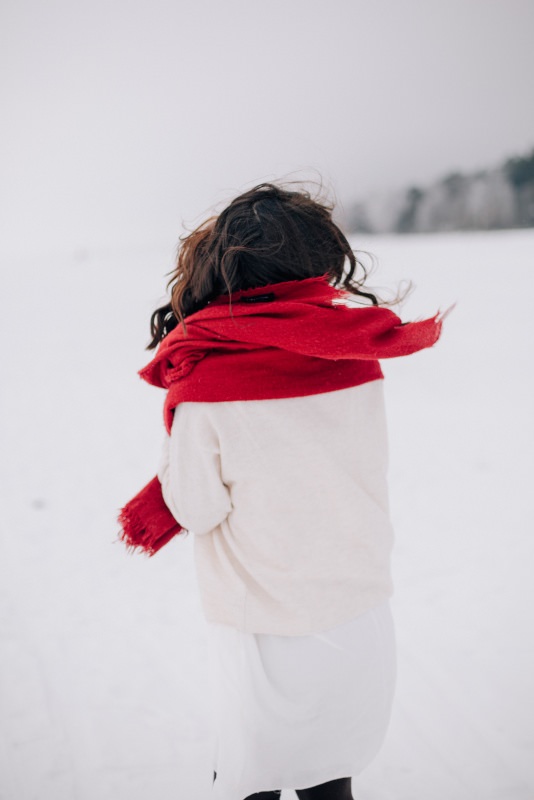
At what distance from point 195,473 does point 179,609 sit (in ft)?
7.09

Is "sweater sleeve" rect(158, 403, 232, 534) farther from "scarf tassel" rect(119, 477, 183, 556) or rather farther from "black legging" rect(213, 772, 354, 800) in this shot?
"black legging" rect(213, 772, 354, 800)

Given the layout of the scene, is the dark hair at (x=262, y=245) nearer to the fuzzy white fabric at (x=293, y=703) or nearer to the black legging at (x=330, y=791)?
the fuzzy white fabric at (x=293, y=703)

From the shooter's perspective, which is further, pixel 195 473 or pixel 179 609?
pixel 179 609

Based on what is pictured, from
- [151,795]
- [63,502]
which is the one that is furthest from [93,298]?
[151,795]

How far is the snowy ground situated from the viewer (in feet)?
6.48

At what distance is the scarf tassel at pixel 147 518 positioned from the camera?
1.13 metres

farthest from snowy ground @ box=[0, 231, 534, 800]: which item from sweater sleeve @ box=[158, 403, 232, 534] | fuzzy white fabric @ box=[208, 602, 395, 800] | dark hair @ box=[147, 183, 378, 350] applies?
fuzzy white fabric @ box=[208, 602, 395, 800]

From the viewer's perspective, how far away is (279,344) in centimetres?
92

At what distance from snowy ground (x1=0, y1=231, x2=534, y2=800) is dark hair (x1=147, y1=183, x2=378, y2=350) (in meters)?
0.47

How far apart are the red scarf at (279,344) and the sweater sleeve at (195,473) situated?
4 cm

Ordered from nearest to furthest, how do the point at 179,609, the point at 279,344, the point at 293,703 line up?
the point at 279,344 → the point at 293,703 → the point at 179,609

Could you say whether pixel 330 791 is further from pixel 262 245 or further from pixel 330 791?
pixel 262 245

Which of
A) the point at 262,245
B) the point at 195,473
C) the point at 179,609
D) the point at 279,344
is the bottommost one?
the point at 179,609

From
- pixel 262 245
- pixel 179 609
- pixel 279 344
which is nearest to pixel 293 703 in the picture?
pixel 279 344
